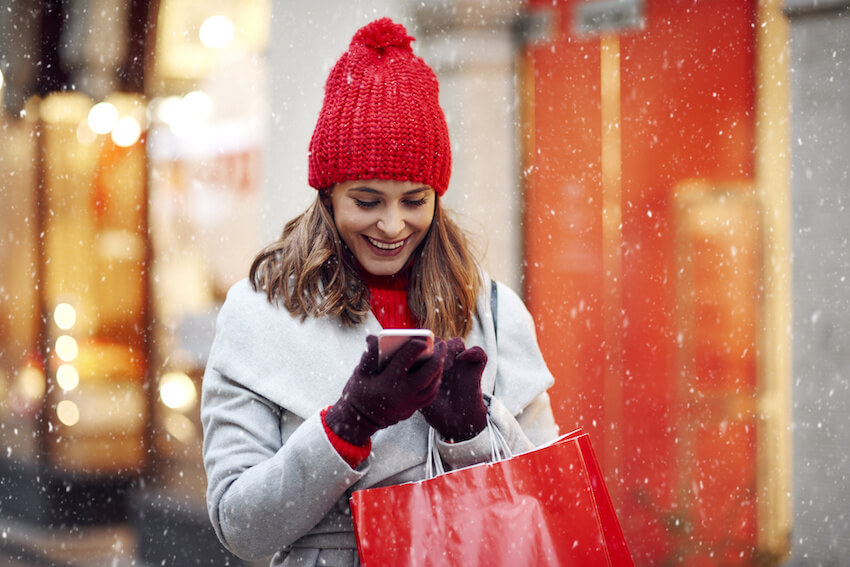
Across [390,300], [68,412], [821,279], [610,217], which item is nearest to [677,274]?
Answer: [610,217]

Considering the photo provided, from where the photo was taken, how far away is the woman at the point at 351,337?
1778mm

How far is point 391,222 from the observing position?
2014mm

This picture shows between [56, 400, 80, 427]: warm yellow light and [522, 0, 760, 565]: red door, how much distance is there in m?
4.24

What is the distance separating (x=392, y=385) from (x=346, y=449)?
22 centimetres

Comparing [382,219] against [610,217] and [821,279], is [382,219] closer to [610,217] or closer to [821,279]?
[610,217]

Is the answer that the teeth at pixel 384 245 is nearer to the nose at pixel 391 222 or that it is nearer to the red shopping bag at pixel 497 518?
the nose at pixel 391 222

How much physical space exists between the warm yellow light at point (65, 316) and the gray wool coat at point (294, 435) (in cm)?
528

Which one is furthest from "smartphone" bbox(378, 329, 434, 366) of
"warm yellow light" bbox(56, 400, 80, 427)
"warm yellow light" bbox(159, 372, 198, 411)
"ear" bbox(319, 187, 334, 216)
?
"warm yellow light" bbox(56, 400, 80, 427)

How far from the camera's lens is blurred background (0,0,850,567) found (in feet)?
14.0

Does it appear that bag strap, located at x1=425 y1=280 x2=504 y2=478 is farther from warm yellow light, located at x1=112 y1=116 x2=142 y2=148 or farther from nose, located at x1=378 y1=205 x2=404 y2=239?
warm yellow light, located at x1=112 y1=116 x2=142 y2=148

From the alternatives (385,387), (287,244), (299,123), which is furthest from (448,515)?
(299,123)

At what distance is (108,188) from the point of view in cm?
684

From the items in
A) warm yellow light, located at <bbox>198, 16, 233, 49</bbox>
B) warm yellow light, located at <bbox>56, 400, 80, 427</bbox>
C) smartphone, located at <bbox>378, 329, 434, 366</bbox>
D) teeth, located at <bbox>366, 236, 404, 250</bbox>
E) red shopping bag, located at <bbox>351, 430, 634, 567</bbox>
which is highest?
warm yellow light, located at <bbox>198, 16, 233, 49</bbox>

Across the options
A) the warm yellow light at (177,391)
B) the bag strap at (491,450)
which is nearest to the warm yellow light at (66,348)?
the warm yellow light at (177,391)
